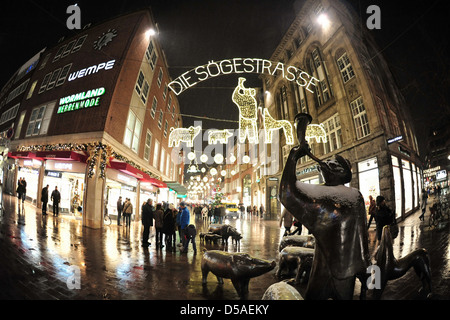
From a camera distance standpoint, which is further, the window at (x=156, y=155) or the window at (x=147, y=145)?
the window at (x=156, y=155)

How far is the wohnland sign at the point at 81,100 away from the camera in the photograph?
14312 mm

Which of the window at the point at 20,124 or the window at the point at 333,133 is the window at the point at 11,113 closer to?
the window at the point at 20,124

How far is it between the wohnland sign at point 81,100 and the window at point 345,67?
17.1m

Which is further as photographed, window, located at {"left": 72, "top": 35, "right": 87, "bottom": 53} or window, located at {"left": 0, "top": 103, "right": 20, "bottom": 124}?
window, located at {"left": 0, "top": 103, "right": 20, "bottom": 124}

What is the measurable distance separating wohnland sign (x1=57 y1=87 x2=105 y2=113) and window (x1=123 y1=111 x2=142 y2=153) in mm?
2578

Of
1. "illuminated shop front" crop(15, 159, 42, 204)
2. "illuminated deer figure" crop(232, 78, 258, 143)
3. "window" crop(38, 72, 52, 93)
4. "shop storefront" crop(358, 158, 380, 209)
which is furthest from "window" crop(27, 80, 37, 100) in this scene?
"shop storefront" crop(358, 158, 380, 209)

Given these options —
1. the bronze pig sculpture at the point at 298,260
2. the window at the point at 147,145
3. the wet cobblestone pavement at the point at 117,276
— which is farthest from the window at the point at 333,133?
the window at the point at 147,145

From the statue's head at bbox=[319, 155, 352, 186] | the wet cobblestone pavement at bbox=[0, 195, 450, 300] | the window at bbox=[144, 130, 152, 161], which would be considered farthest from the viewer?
the window at bbox=[144, 130, 152, 161]

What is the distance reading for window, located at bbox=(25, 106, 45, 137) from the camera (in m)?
16.1

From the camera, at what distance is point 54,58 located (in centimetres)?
1888

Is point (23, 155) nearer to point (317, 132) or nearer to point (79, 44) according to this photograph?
point (79, 44)

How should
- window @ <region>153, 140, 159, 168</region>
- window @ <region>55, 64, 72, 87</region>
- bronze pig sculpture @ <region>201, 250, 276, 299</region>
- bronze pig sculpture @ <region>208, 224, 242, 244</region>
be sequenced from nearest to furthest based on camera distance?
bronze pig sculpture @ <region>201, 250, 276, 299</region> → bronze pig sculpture @ <region>208, 224, 242, 244</region> → window @ <region>55, 64, 72, 87</region> → window @ <region>153, 140, 159, 168</region>

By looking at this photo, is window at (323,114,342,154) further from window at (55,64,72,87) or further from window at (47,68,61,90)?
window at (47,68,61,90)
